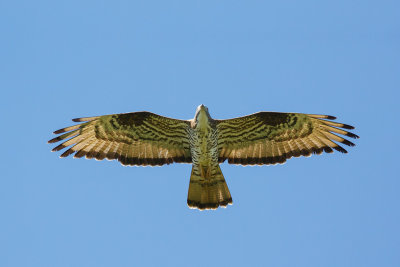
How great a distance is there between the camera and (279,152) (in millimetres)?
14672

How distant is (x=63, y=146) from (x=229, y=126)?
3.48 meters

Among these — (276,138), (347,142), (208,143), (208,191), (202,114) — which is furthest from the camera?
(276,138)

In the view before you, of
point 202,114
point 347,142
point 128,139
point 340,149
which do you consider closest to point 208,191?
point 202,114

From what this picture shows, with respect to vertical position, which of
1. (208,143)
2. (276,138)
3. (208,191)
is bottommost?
(208,191)

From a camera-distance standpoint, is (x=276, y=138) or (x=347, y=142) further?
(x=276, y=138)

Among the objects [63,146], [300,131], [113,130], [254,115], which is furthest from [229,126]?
[63,146]

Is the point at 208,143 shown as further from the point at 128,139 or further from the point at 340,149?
the point at 340,149

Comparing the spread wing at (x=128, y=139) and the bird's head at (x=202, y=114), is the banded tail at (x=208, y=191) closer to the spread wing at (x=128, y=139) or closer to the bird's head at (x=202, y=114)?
the spread wing at (x=128, y=139)

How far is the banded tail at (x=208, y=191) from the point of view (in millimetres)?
14281

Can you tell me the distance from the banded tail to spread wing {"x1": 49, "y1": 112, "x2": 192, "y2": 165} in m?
0.56

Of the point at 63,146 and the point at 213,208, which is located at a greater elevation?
the point at 63,146

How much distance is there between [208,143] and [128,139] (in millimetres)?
1779

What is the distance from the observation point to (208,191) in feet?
46.9

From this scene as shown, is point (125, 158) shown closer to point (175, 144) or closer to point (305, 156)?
point (175, 144)
